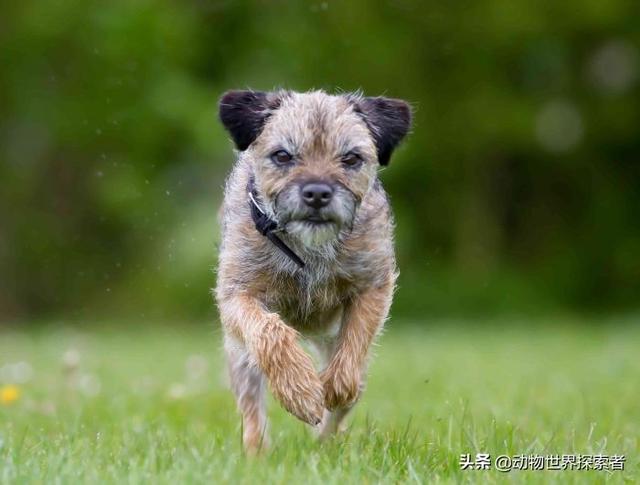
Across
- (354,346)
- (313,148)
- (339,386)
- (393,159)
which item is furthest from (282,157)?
(393,159)

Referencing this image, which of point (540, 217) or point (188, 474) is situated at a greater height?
point (188, 474)

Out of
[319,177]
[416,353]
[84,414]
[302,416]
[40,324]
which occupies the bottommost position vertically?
[40,324]

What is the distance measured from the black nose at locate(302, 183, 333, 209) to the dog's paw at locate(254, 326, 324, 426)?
1.83ft

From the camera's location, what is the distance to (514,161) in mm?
21359

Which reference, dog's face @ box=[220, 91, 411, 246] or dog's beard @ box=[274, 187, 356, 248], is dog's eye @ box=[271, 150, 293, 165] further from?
dog's beard @ box=[274, 187, 356, 248]

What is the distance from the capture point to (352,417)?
21.4 feet

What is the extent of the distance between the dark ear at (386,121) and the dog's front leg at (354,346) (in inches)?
25.4

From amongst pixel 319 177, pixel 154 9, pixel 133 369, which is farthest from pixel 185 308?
pixel 319 177

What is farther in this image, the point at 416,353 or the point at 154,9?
the point at 154,9

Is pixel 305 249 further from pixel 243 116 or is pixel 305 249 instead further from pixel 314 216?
pixel 243 116

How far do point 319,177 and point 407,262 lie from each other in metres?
14.1

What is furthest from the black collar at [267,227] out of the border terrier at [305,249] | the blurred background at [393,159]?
the blurred background at [393,159]

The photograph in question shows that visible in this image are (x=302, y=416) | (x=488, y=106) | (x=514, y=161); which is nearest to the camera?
(x=302, y=416)

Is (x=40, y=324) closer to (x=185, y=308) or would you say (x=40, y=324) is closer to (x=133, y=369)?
(x=185, y=308)
